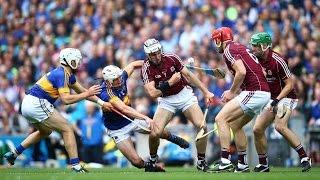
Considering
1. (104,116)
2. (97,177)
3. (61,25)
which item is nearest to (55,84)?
(104,116)

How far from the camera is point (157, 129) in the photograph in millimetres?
20766

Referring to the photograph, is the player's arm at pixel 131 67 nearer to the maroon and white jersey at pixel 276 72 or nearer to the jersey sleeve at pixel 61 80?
the jersey sleeve at pixel 61 80

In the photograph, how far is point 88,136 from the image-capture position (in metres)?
27.6

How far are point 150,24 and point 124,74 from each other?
9.35 metres

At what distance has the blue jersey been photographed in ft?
68.1

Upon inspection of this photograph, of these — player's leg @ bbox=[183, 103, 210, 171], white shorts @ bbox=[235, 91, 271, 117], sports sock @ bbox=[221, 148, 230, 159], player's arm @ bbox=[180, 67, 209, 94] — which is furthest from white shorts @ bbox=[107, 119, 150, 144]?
white shorts @ bbox=[235, 91, 271, 117]

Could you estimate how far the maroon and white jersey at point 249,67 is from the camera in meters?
19.6

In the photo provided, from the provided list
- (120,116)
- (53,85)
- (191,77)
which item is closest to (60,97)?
(53,85)

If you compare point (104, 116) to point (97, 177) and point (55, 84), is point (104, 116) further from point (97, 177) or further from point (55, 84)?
point (97, 177)

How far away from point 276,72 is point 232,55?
121cm

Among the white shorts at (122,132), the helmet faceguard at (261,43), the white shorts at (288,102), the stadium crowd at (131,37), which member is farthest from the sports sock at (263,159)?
the stadium crowd at (131,37)

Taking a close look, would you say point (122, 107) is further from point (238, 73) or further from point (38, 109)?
point (238, 73)

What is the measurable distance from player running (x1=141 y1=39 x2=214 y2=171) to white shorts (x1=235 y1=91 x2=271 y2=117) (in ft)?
3.26

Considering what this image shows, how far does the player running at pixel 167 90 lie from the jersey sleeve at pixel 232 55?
3.93 feet
